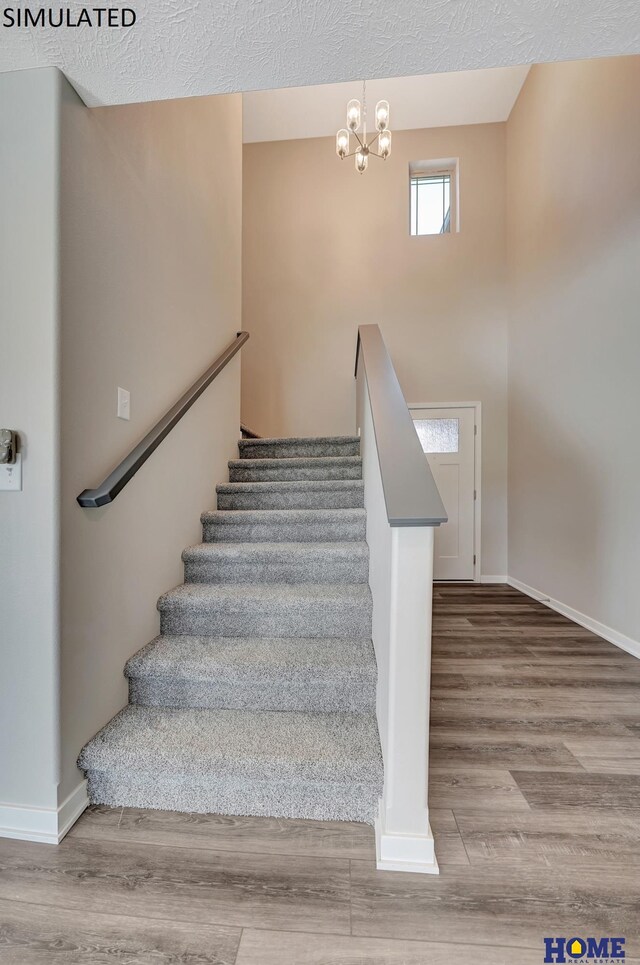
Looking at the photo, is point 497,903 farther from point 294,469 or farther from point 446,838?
point 294,469

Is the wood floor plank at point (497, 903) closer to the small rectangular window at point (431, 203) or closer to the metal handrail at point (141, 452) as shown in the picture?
the metal handrail at point (141, 452)

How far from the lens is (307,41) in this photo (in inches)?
42.4

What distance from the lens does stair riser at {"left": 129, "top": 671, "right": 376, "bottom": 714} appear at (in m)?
1.52

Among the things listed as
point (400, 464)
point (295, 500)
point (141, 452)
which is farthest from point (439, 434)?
point (141, 452)

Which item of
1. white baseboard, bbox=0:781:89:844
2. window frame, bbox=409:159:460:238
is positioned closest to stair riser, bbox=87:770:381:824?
white baseboard, bbox=0:781:89:844

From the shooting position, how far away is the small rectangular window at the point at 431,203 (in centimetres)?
469

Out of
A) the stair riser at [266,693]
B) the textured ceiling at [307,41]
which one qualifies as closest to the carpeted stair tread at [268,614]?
the stair riser at [266,693]

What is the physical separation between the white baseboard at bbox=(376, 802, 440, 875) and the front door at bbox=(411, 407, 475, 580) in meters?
3.50

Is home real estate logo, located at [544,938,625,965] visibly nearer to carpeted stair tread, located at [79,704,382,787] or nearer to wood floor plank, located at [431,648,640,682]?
carpeted stair tread, located at [79,704,382,787]

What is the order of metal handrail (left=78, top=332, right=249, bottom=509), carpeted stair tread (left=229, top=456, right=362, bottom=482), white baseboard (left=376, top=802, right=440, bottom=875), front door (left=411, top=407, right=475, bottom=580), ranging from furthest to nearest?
1. front door (left=411, top=407, right=475, bottom=580)
2. carpeted stair tread (left=229, top=456, right=362, bottom=482)
3. metal handrail (left=78, top=332, right=249, bottom=509)
4. white baseboard (left=376, top=802, right=440, bottom=875)


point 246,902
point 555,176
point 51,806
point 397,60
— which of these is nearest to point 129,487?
point 51,806

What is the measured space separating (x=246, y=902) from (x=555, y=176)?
15.8ft

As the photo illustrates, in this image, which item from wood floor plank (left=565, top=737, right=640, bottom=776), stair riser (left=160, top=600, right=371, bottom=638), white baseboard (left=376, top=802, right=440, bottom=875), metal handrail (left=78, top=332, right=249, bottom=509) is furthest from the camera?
stair riser (left=160, top=600, right=371, bottom=638)

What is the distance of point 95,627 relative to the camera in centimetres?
140
